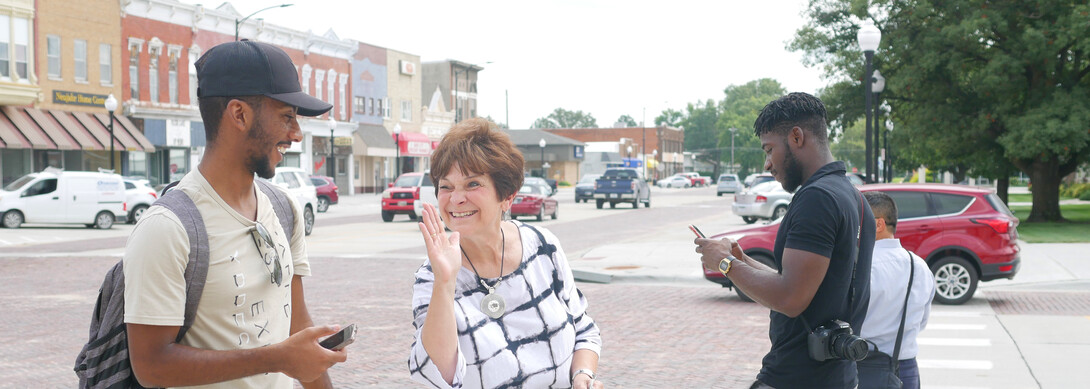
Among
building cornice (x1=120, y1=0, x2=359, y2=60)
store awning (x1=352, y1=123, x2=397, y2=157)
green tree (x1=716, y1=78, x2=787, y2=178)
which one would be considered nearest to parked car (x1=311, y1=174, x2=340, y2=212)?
building cornice (x1=120, y1=0, x2=359, y2=60)

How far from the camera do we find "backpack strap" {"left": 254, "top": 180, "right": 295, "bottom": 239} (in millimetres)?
2881

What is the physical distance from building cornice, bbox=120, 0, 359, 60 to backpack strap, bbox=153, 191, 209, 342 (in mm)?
41393

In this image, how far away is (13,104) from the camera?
35125mm

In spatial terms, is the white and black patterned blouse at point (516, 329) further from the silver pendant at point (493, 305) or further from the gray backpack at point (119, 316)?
the gray backpack at point (119, 316)

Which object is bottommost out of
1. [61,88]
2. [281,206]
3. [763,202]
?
[763,202]

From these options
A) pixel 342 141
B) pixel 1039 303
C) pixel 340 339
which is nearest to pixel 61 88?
pixel 342 141

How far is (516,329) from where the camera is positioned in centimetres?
299

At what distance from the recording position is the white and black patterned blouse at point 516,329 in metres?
2.91

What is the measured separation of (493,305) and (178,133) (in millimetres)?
43639

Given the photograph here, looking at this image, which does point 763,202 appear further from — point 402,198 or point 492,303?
point 492,303

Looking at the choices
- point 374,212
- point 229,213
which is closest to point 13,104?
point 374,212

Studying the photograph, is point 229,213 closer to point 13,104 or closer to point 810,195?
point 810,195

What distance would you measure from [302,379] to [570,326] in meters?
0.95

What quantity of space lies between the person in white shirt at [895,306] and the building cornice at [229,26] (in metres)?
40.3
